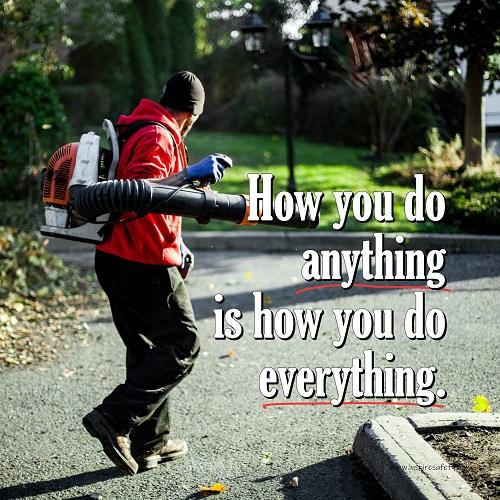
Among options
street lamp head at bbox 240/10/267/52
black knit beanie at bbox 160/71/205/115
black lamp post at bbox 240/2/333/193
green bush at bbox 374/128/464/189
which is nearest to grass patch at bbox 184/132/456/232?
green bush at bbox 374/128/464/189

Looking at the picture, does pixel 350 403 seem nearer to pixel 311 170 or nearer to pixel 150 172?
pixel 150 172

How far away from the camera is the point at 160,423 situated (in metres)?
3.90

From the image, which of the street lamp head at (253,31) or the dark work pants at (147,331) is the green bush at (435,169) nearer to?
the street lamp head at (253,31)

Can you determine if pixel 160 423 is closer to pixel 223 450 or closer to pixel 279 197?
pixel 223 450

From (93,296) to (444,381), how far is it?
3586mm

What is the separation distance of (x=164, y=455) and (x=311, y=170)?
35.6 ft

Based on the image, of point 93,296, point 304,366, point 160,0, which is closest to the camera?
point 304,366

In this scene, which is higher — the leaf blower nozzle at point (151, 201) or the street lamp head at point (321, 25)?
the street lamp head at point (321, 25)

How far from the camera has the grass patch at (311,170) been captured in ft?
32.0

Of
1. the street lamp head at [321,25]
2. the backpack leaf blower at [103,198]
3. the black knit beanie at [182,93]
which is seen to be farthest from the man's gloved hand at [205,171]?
the street lamp head at [321,25]

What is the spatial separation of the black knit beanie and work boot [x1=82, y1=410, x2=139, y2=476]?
1421mm

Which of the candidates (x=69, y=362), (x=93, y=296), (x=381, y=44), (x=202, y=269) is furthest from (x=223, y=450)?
(x=381, y=44)

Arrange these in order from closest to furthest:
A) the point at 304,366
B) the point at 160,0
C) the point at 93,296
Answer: the point at 304,366
the point at 93,296
the point at 160,0

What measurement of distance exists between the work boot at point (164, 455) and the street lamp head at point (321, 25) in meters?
8.41
